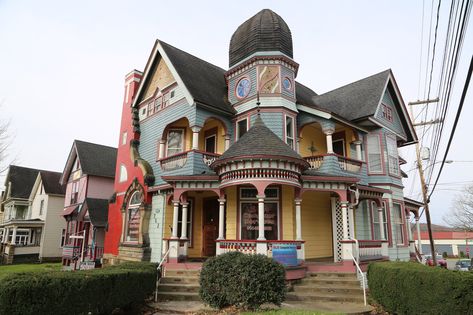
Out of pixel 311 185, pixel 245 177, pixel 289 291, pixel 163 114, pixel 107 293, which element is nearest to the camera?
pixel 107 293

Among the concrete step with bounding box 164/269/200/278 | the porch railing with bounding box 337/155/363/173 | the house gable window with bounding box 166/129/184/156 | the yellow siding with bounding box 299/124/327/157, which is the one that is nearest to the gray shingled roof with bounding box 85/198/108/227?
the house gable window with bounding box 166/129/184/156

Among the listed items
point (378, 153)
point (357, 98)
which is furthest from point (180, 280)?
point (357, 98)

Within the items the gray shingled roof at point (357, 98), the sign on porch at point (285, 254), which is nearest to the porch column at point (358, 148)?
the gray shingled roof at point (357, 98)

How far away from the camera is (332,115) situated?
15.4m

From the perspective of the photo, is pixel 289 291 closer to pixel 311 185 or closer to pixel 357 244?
pixel 357 244

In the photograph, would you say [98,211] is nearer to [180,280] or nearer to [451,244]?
[180,280]

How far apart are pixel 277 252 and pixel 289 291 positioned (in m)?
1.35

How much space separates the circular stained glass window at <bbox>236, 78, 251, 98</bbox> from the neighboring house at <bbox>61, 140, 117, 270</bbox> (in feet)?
43.1

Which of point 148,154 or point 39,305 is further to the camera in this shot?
point 148,154

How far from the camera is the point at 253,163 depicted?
485 inches

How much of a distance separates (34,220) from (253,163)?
106 ft

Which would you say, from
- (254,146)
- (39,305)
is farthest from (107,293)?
(254,146)

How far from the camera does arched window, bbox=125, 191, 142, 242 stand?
17078 millimetres

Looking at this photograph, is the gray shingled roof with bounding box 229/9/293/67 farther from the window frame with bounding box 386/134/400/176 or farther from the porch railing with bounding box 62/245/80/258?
Result: the porch railing with bounding box 62/245/80/258
